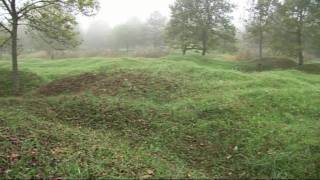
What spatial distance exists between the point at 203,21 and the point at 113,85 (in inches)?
1015

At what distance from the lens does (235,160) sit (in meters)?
11.9

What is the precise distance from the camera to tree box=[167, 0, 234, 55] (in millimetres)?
43781

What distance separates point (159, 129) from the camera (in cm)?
1430

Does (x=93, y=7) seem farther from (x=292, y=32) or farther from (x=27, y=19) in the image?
(x=292, y=32)

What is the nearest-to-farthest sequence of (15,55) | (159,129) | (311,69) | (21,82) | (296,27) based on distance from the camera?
1. (159,129)
2. (15,55)
3. (21,82)
4. (311,69)
5. (296,27)

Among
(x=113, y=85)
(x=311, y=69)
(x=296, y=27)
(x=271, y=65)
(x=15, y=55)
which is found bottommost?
(x=113, y=85)

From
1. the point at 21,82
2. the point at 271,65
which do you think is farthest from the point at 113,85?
the point at 271,65

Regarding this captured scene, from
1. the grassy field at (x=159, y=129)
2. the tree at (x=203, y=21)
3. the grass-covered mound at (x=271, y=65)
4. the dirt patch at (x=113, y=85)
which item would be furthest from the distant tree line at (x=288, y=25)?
the dirt patch at (x=113, y=85)

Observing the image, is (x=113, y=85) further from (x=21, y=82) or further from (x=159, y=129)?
(x=21, y=82)

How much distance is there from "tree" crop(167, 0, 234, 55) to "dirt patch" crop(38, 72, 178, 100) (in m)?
22.7

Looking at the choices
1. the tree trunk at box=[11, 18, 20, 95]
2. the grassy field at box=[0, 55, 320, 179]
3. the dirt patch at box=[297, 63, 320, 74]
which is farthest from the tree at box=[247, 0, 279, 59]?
the tree trunk at box=[11, 18, 20, 95]

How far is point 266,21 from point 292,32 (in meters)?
3.72

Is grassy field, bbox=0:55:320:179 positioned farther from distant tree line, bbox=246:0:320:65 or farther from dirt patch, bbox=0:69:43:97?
distant tree line, bbox=246:0:320:65

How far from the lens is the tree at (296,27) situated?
38281mm
